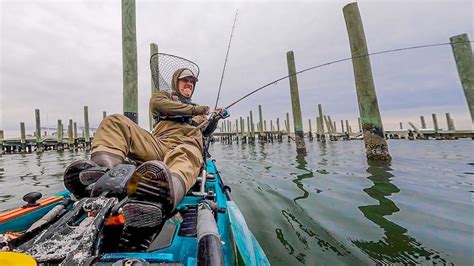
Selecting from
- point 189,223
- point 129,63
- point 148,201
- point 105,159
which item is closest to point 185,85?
point 105,159

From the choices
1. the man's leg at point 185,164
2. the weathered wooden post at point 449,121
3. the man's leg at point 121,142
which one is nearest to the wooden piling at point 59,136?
the man's leg at point 121,142

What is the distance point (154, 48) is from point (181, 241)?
8096 millimetres

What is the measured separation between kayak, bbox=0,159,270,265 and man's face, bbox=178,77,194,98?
175cm

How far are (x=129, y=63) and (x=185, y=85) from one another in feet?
9.69

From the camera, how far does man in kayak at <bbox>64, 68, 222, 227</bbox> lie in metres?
1.33

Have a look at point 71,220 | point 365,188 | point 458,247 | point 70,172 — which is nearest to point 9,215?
point 70,172

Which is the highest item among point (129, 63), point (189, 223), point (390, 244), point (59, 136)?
point (59, 136)

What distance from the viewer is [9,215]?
1731mm

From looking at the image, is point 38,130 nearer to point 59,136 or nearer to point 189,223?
point 59,136

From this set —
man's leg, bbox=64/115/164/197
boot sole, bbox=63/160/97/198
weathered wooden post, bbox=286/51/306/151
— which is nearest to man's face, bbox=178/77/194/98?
man's leg, bbox=64/115/164/197

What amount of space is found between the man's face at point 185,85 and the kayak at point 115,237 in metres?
1.75

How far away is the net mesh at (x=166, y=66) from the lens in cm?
398

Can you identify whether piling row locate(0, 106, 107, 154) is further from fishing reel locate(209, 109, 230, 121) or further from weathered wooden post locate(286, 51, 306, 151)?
fishing reel locate(209, 109, 230, 121)

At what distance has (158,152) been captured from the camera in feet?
8.12
